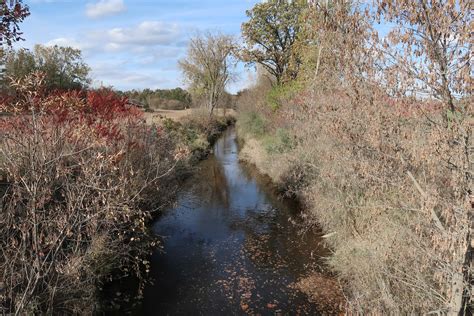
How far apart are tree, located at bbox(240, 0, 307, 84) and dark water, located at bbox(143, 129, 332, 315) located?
13.4 meters

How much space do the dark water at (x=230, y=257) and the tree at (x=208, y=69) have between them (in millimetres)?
23891

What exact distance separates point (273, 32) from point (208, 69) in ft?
44.5

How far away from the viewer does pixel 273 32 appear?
26.2 metres

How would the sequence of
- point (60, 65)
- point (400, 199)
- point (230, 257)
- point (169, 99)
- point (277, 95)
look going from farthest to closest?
point (169, 99), point (60, 65), point (277, 95), point (230, 257), point (400, 199)

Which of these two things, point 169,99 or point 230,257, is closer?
point 230,257

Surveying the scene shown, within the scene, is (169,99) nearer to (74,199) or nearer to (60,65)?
(60,65)

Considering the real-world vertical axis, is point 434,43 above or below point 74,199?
above

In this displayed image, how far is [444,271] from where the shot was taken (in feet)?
13.8

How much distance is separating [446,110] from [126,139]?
7701 mm

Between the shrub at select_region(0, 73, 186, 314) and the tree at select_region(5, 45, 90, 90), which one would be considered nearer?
the shrub at select_region(0, 73, 186, 314)

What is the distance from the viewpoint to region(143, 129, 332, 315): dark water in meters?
7.50

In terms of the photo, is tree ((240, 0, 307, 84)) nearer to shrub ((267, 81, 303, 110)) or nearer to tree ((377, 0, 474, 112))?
shrub ((267, 81, 303, 110))

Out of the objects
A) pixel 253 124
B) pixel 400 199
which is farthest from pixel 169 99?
pixel 400 199

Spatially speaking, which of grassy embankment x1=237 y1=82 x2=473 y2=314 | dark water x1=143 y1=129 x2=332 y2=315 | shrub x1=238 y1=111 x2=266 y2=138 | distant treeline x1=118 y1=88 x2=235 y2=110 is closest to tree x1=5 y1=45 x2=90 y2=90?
distant treeline x1=118 y1=88 x2=235 y2=110
